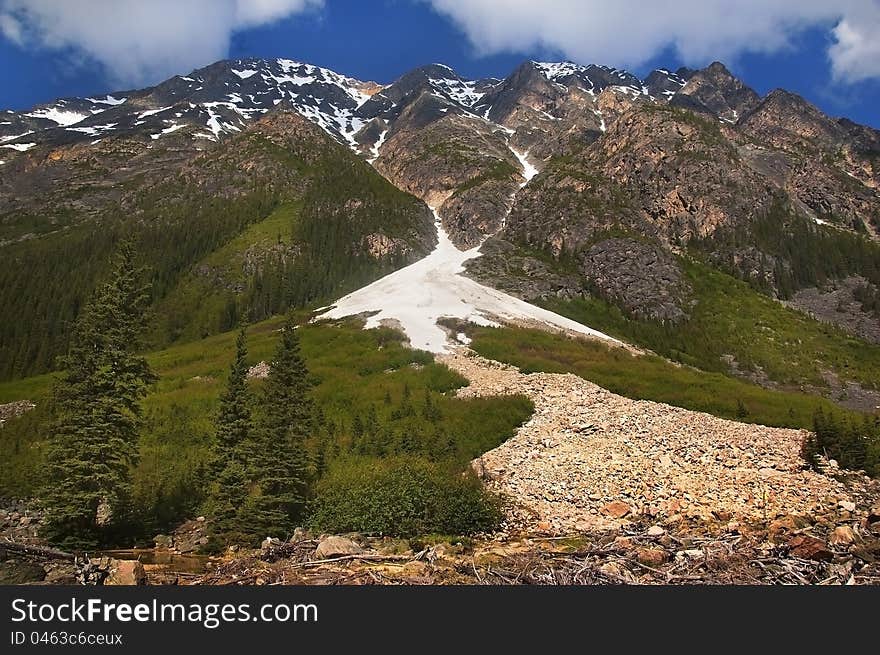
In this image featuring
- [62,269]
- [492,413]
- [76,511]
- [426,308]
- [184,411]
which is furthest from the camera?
[62,269]

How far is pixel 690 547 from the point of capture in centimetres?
1553

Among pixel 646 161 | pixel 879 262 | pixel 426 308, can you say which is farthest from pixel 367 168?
pixel 879 262

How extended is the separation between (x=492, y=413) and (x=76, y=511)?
2270cm

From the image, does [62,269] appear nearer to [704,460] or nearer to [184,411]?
[184,411]

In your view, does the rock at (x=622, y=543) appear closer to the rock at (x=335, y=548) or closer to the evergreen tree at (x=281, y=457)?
the rock at (x=335, y=548)

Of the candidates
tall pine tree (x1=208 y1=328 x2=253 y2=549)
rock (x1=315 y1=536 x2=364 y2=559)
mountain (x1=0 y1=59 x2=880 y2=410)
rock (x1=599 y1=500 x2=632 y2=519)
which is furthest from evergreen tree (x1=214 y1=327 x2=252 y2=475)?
mountain (x1=0 y1=59 x2=880 y2=410)

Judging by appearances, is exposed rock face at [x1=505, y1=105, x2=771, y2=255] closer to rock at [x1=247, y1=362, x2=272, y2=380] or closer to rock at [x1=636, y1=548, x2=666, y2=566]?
rock at [x1=247, y1=362, x2=272, y2=380]

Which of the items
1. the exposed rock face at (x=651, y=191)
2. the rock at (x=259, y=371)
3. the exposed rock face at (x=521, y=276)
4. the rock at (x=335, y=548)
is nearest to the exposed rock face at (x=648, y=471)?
the rock at (x=335, y=548)

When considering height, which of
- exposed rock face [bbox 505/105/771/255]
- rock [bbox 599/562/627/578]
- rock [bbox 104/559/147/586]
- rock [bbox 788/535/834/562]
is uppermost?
exposed rock face [bbox 505/105/771/255]

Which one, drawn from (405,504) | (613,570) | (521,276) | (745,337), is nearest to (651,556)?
(613,570)

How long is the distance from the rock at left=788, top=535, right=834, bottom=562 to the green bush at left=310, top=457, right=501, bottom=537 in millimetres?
9207

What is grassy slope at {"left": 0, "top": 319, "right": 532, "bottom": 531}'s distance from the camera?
2598 cm

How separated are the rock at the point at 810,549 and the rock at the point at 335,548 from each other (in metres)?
11.9

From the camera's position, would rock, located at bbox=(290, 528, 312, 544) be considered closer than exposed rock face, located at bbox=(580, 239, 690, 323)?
Yes
